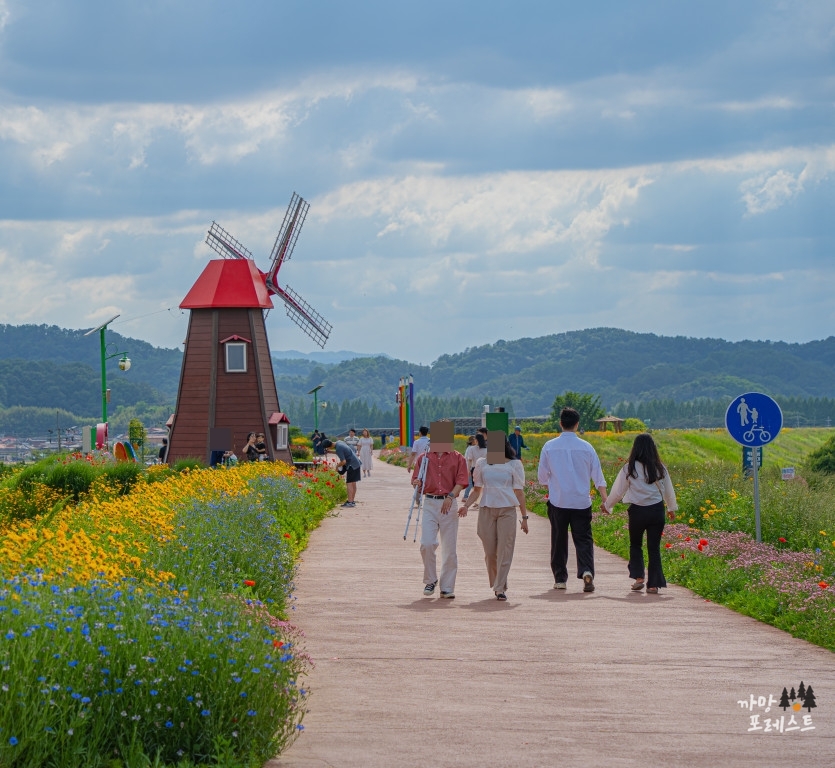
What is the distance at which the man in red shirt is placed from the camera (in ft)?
40.3

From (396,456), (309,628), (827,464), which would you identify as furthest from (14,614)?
(396,456)

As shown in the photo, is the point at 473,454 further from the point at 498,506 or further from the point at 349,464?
the point at 498,506

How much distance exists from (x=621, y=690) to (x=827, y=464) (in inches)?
1515

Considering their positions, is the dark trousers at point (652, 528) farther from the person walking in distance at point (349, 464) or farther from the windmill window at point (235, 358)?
the windmill window at point (235, 358)

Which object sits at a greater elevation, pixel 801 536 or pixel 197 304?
pixel 197 304

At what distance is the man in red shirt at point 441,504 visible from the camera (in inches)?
484

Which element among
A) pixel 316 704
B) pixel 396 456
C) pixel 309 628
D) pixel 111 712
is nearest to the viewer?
pixel 111 712

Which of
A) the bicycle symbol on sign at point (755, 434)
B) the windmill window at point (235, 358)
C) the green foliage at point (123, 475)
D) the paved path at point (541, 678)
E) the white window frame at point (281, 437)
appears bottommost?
the paved path at point (541, 678)

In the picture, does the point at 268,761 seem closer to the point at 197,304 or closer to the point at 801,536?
the point at 801,536

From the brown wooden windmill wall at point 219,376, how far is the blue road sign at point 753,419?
1127 inches

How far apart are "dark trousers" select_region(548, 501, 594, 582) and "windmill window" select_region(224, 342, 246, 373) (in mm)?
30063

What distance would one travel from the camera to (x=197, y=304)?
4231cm

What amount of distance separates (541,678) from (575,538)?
177 inches

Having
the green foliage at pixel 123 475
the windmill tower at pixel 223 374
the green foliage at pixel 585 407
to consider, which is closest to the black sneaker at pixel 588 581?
the green foliage at pixel 123 475
